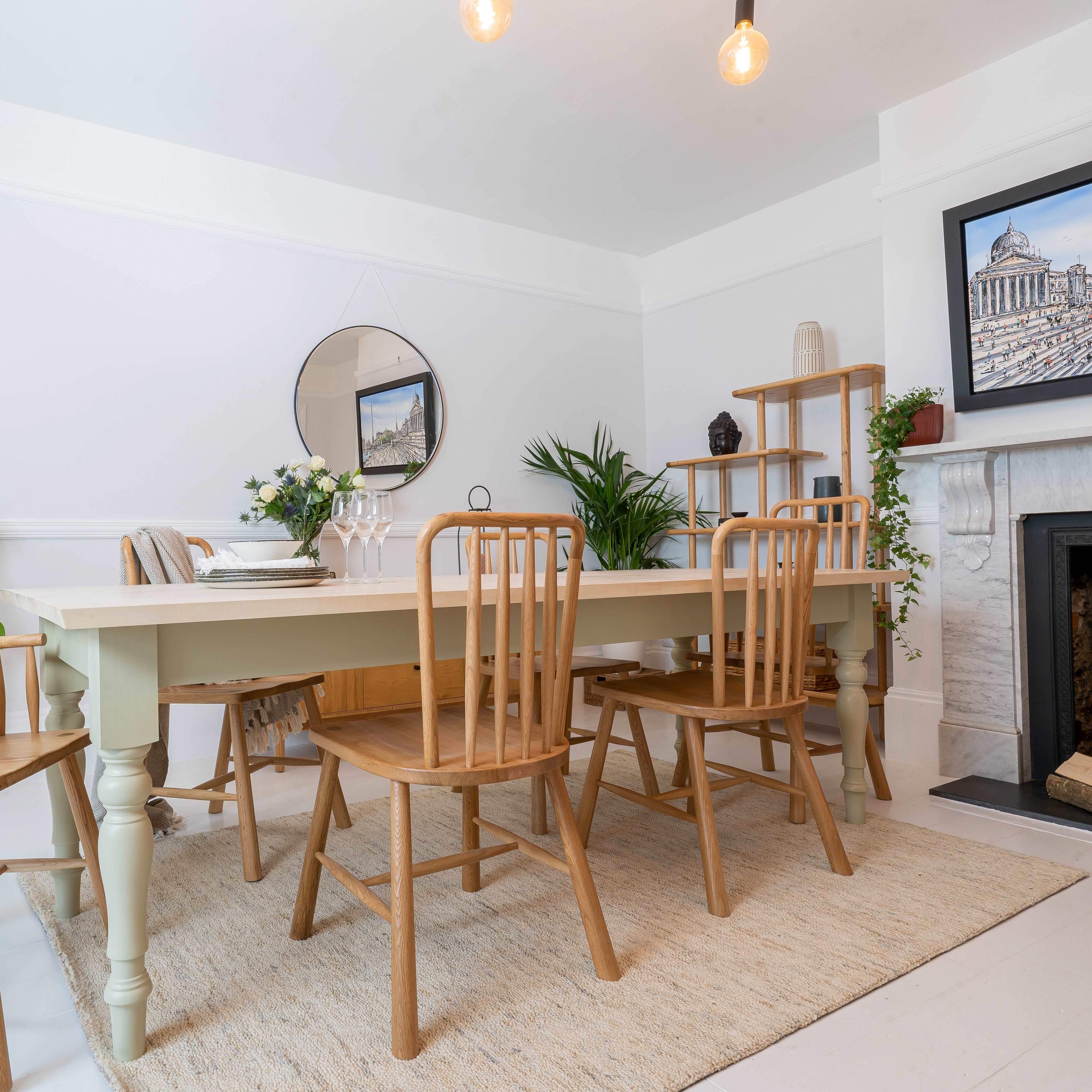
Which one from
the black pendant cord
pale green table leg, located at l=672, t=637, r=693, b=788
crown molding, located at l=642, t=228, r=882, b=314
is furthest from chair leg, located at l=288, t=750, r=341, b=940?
crown molding, located at l=642, t=228, r=882, b=314

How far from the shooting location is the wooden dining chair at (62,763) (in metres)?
1.62

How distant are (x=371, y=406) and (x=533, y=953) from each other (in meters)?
2.93

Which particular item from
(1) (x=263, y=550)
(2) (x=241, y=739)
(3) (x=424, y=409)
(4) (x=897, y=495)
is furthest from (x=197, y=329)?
(4) (x=897, y=495)

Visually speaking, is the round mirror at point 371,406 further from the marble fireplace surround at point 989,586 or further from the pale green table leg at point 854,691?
the pale green table leg at point 854,691

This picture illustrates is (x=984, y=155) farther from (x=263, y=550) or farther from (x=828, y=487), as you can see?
(x=263, y=550)

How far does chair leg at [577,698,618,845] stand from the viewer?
2148 mm

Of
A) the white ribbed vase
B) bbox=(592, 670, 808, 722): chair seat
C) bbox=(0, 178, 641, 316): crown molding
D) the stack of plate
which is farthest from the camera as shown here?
the white ribbed vase

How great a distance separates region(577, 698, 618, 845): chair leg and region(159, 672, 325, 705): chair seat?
78 cm

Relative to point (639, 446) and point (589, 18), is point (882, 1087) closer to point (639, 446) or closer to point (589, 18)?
point (589, 18)

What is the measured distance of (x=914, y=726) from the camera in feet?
10.7

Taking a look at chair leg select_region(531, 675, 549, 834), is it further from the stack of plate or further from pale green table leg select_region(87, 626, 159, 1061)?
pale green table leg select_region(87, 626, 159, 1061)

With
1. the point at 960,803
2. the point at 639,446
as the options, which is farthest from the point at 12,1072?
the point at 639,446

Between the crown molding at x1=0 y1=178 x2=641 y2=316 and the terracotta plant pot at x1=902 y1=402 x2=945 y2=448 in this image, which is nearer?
the terracotta plant pot at x1=902 y1=402 x2=945 y2=448

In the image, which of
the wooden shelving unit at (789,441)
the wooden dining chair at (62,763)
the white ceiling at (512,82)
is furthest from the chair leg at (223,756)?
the white ceiling at (512,82)
